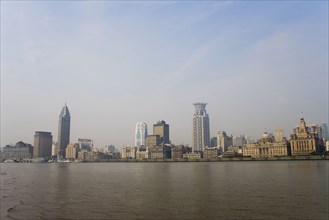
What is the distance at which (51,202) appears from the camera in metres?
39.1

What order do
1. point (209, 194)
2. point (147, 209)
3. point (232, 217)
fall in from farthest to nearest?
point (209, 194), point (147, 209), point (232, 217)

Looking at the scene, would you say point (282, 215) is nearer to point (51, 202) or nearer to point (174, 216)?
point (174, 216)

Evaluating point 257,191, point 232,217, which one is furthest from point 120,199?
point 257,191

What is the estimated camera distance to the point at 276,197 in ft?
128

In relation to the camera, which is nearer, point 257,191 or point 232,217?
point 232,217

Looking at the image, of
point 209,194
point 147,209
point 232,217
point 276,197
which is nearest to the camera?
point 232,217

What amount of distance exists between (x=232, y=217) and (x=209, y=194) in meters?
14.2

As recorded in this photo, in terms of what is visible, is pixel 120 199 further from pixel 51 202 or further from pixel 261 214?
pixel 261 214

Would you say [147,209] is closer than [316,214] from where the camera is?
No

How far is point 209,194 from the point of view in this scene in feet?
141

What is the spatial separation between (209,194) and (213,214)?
12.8 metres

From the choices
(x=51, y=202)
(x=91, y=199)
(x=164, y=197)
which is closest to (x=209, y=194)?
(x=164, y=197)

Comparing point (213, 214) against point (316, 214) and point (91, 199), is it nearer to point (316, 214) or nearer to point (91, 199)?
point (316, 214)

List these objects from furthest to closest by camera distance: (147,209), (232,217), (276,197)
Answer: (276,197), (147,209), (232,217)
